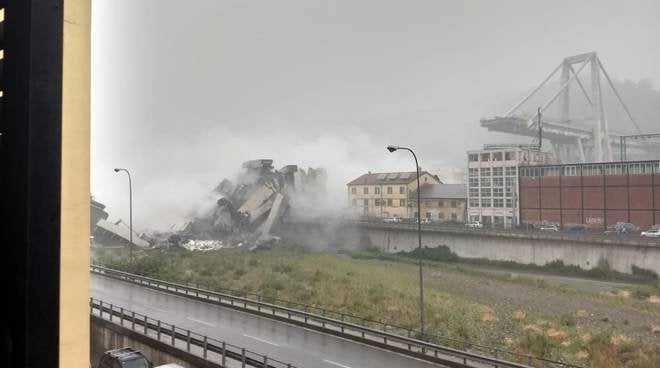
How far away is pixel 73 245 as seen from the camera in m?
1.19

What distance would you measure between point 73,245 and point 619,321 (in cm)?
1637

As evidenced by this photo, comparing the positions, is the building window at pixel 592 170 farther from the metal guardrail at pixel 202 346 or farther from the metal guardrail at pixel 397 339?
the metal guardrail at pixel 202 346

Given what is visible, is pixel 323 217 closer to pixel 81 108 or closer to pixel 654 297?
pixel 654 297

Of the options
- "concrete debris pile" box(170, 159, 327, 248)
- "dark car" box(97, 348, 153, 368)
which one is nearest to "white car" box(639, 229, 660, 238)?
"concrete debris pile" box(170, 159, 327, 248)

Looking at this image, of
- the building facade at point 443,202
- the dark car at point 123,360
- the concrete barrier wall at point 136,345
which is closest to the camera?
the dark car at point 123,360

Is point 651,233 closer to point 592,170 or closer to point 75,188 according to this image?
point 592,170

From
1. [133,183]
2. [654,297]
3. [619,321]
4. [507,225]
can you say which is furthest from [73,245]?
[133,183]

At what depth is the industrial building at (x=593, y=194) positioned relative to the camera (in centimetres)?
2284

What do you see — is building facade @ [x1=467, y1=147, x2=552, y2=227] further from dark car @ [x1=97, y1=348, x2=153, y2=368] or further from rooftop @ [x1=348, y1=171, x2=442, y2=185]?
dark car @ [x1=97, y1=348, x2=153, y2=368]

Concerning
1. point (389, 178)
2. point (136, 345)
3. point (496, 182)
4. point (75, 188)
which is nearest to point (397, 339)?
point (136, 345)

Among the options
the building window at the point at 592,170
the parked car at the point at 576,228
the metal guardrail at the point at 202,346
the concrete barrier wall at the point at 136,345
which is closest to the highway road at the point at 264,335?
the metal guardrail at the point at 202,346

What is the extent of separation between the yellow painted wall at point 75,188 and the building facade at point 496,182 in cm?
2810

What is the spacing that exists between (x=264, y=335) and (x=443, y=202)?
69.1 feet

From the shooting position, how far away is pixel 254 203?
1372 inches
